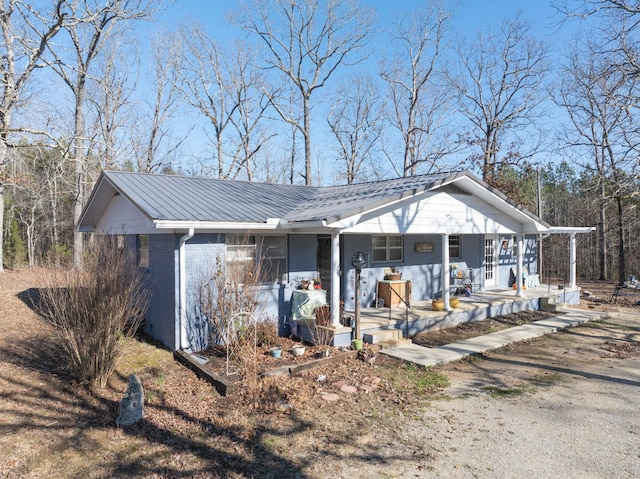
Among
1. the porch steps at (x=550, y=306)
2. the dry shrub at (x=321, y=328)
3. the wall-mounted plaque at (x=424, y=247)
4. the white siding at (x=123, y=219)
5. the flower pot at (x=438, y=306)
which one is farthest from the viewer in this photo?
the porch steps at (x=550, y=306)

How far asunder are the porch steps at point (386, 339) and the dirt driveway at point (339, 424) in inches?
35.0

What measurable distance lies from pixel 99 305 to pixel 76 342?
633 mm

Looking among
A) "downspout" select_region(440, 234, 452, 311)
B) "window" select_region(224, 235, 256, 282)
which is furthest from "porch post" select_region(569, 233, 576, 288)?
"window" select_region(224, 235, 256, 282)

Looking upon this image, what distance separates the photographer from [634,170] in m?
9.97

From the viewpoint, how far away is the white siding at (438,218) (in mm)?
9312

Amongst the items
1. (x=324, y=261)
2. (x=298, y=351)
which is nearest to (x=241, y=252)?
(x=298, y=351)

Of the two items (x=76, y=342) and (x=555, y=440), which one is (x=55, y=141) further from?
(x=555, y=440)

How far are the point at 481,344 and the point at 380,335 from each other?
2323mm

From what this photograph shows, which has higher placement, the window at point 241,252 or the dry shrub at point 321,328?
the window at point 241,252

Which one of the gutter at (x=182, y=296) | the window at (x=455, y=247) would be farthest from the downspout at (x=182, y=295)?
the window at (x=455, y=247)

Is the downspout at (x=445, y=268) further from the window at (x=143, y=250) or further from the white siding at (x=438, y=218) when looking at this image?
the window at (x=143, y=250)

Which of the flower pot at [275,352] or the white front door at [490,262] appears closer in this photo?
the flower pot at [275,352]

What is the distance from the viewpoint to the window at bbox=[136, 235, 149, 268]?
9.59m

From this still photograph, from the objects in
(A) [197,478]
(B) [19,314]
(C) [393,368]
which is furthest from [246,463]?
(B) [19,314]
